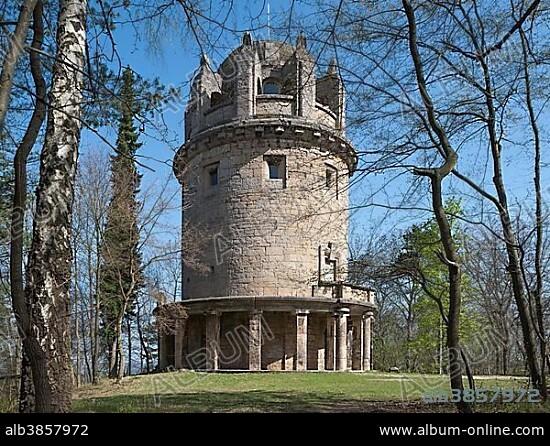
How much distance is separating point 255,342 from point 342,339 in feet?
12.4

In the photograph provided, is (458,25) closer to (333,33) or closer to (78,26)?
(333,33)

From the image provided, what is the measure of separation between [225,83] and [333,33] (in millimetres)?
20840

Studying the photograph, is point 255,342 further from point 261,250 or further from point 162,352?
point 162,352

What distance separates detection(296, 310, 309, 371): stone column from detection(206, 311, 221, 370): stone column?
3452 millimetres

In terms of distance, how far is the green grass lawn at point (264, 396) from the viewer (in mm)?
9820

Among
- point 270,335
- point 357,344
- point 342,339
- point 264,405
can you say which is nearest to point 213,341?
point 270,335

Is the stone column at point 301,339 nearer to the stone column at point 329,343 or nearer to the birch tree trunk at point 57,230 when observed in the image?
the stone column at point 329,343

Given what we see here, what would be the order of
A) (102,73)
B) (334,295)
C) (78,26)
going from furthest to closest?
(334,295)
(102,73)
(78,26)
